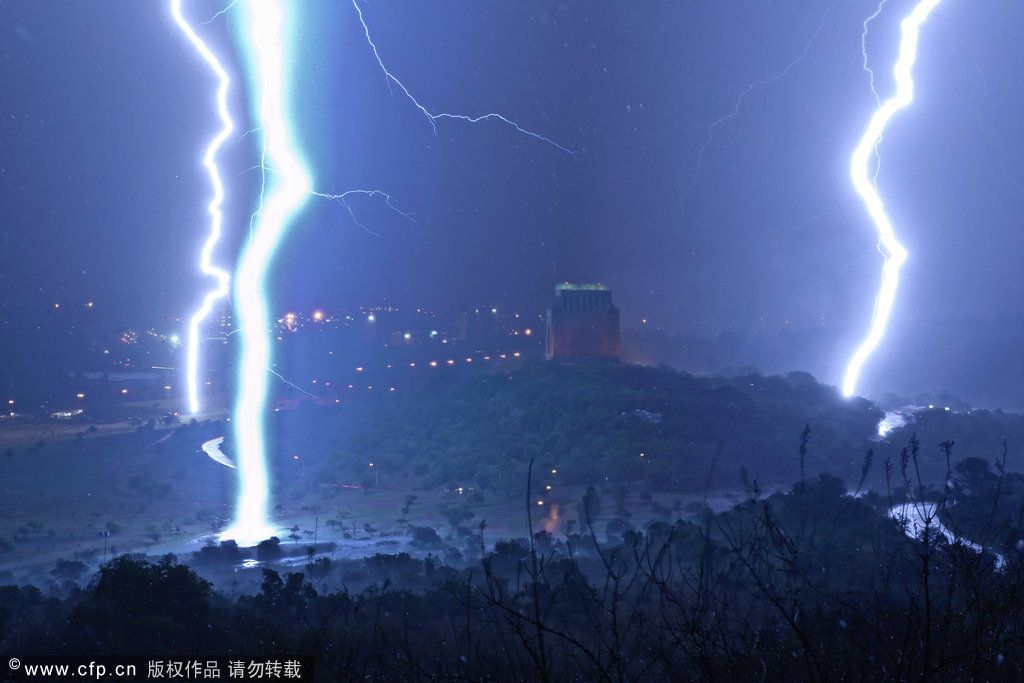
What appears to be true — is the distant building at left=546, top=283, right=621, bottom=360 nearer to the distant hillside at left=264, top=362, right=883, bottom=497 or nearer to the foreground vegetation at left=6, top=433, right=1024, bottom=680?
the distant hillside at left=264, top=362, right=883, bottom=497

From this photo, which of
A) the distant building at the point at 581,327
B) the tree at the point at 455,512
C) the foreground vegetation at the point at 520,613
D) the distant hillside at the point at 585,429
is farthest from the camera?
the distant building at the point at 581,327

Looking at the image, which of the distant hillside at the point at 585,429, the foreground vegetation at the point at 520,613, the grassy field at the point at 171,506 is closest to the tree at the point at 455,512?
the grassy field at the point at 171,506

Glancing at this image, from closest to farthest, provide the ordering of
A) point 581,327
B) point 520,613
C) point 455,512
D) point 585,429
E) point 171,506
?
point 520,613 < point 455,512 < point 171,506 < point 585,429 < point 581,327

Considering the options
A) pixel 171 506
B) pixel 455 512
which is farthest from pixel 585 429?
pixel 171 506

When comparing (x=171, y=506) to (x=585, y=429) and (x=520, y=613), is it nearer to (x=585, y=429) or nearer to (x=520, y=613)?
(x=585, y=429)

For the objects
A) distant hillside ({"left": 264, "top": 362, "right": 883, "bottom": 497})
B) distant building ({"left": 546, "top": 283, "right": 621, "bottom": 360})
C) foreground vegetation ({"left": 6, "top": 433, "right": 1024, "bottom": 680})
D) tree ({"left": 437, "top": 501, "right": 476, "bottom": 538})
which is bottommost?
tree ({"left": 437, "top": 501, "right": 476, "bottom": 538})

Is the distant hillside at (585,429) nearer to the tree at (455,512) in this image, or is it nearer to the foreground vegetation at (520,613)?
the tree at (455,512)

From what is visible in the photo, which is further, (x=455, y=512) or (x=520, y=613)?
(x=455, y=512)

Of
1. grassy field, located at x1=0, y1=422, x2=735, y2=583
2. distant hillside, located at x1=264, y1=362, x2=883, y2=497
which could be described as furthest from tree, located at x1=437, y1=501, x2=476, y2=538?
distant hillside, located at x1=264, y1=362, x2=883, y2=497

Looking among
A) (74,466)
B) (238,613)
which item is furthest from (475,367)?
(238,613)
